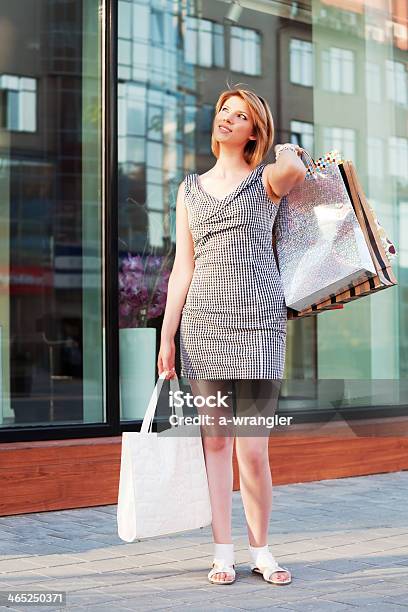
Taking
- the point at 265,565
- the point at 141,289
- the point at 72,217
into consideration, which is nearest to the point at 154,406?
the point at 265,565

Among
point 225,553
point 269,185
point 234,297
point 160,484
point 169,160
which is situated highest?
point 169,160

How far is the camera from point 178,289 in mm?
3549

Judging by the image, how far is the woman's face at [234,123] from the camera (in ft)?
11.5

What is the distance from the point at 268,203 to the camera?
350 cm

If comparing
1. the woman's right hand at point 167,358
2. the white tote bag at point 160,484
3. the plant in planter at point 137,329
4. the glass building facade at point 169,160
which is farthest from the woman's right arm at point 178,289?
the plant in planter at point 137,329

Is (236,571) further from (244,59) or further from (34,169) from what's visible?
(34,169)

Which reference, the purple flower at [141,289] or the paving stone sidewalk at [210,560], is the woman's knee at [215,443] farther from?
the purple flower at [141,289]

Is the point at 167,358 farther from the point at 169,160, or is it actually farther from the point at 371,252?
the point at 169,160

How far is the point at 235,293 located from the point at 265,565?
99 cm

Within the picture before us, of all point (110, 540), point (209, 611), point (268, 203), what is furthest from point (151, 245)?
point (209, 611)

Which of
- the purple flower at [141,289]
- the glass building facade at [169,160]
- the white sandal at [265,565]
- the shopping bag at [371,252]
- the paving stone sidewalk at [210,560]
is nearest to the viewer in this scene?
the paving stone sidewalk at [210,560]

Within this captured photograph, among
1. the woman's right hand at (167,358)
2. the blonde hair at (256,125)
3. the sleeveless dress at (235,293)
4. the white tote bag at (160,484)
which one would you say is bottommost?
the white tote bag at (160,484)

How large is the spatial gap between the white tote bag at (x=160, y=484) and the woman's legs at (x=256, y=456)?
0.17 metres

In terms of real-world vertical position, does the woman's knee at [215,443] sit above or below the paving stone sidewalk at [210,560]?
above
